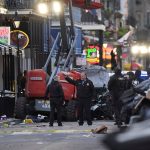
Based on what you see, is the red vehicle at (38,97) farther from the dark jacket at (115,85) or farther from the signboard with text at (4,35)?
the signboard with text at (4,35)

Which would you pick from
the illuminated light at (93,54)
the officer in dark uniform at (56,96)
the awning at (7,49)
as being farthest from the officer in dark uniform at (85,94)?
the illuminated light at (93,54)

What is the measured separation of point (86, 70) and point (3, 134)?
30.3 ft

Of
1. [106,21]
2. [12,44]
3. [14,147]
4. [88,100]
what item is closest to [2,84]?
[12,44]

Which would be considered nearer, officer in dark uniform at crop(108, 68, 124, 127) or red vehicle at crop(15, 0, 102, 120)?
officer in dark uniform at crop(108, 68, 124, 127)

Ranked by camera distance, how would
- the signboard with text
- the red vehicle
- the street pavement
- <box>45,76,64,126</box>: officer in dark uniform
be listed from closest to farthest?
the street pavement → <box>45,76,64,126</box>: officer in dark uniform → the red vehicle → the signboard with text

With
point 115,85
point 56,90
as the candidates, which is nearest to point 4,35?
point 56,90

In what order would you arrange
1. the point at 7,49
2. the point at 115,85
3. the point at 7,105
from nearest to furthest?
the point at 115,85 < the point at 7,105 < the point at 7,49

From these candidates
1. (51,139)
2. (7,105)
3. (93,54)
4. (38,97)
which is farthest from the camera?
(93,54)

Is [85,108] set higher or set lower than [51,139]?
higher

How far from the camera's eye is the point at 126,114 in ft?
53.5

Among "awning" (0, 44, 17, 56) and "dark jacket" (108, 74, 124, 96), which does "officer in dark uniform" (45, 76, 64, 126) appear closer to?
"dark jacket" (108, 74, 124, 96)

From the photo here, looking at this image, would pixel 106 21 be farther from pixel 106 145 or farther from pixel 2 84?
pixel 106 145

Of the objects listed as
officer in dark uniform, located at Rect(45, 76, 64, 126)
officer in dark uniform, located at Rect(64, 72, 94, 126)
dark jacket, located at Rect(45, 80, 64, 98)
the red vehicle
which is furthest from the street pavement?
the red vehicle

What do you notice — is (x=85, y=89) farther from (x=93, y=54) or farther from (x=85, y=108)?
(x=93, y=54)
